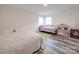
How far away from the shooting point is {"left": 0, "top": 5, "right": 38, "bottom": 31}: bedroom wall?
141 cm

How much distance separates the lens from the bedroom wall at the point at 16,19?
55.5 inches

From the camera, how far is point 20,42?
1.42 meters

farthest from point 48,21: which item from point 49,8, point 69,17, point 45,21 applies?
point 69,17

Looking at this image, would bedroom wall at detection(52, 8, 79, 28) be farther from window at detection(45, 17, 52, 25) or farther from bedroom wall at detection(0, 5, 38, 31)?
bedroom wall at detection(0, 5, 38, 31)

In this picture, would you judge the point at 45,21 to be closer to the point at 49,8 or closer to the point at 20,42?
the point at 49,8

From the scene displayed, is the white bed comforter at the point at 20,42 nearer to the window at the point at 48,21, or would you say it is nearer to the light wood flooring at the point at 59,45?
the light wood flooring at the point at 59,45

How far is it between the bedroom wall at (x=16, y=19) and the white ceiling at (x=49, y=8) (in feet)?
0.20

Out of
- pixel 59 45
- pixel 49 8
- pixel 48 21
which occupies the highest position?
pixel 49 8

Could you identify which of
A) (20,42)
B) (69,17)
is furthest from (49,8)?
(20,42)

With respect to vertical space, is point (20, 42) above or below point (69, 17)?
below

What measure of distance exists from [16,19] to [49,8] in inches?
18.6

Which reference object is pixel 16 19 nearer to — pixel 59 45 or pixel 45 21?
pixel 45 21

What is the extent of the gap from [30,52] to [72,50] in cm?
56

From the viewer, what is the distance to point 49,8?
1.44 metres
